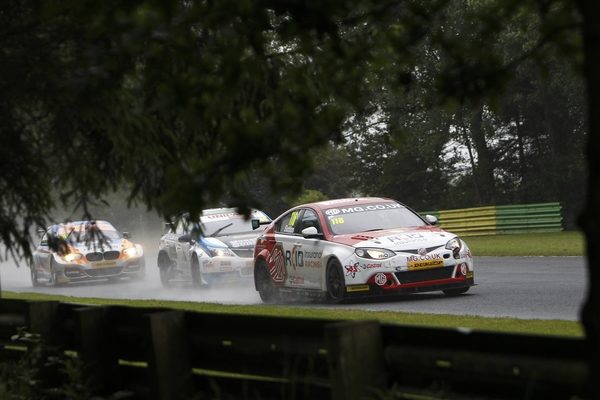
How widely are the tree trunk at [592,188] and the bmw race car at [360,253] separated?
13.8m

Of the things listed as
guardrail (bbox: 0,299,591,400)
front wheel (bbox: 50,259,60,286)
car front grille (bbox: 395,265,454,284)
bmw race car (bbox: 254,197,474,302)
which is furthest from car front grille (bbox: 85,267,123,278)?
guardrail (bbox: 0,299,591,400)

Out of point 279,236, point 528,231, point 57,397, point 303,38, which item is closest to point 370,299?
point 279,236

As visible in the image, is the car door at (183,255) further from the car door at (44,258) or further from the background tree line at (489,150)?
Result: the background tree line at (489,150)

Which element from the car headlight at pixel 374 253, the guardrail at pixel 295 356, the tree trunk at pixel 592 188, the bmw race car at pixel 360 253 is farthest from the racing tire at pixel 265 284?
the tree trunk at pixel 592 188

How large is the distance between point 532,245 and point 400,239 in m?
17.1

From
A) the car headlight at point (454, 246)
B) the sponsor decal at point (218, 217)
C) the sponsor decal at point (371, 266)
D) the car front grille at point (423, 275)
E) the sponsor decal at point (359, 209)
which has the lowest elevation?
the car front grille at point (423, 275)

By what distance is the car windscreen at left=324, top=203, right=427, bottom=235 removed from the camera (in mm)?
19141

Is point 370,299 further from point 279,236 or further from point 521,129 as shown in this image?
point 521,129

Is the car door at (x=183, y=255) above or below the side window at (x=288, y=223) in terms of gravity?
below

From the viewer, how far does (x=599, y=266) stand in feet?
13.1

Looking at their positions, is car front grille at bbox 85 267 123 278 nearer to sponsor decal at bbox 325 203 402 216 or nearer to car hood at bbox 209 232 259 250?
car hood at bbox 209 232 259 250

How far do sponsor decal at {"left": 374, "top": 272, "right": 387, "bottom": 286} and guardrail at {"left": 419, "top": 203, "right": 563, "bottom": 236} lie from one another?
27.1 m

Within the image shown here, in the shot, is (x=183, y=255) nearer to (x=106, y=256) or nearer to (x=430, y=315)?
(x=106, y=256)

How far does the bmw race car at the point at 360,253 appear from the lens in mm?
17984
